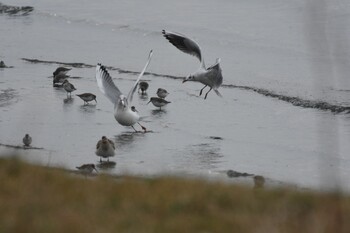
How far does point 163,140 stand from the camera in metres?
16.8

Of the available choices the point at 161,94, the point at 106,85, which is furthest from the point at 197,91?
the point at 106,85

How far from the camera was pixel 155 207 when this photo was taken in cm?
692

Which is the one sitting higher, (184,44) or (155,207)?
(155,207)

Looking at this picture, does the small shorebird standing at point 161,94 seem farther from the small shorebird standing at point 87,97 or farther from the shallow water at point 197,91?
the small shorebird standing at point 87,97

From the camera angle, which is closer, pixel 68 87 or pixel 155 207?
pixel 155 207

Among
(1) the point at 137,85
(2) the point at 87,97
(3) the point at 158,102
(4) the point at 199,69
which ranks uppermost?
(1) the point at 137,85

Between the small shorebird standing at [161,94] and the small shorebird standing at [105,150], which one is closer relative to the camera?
the small shorebird standing at [105,150]

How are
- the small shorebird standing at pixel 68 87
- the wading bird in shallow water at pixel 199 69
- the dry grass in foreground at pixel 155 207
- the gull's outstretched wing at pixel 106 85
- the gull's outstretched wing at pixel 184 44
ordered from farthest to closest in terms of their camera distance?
the small shorebird standing at pixel 68 87 → the gull's outstretched wing at pixel 184 44 → the wading bird in shallow water at pixel 199 69 → the gull's outstretched wing at pixel 106 85 → the dry grass in foreground at pixel 155 207

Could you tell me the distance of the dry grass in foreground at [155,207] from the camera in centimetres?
621

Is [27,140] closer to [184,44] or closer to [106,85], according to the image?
[106,85]

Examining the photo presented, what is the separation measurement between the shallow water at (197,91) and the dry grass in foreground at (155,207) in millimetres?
1741

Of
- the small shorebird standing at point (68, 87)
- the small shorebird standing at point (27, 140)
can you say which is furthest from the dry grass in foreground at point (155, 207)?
the small shorebird standing at point (68, 87)

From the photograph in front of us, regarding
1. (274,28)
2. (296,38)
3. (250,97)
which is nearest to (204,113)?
(250,97)

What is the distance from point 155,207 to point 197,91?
16242 mm
